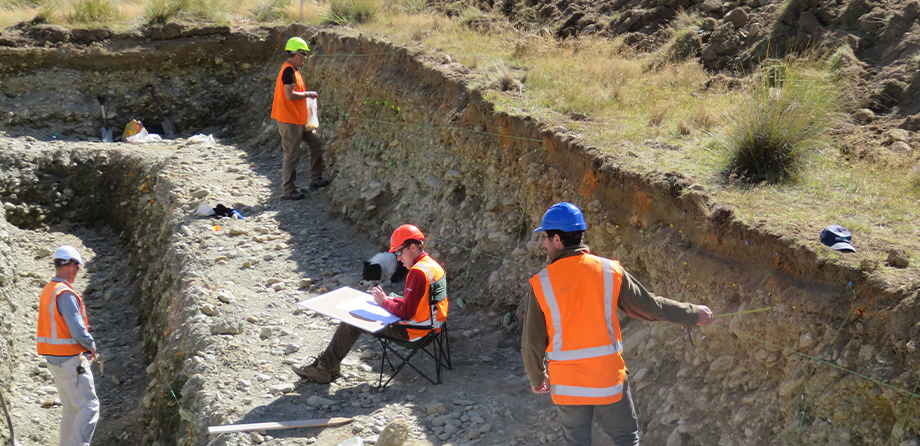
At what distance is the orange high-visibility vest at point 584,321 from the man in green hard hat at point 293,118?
19.7ft

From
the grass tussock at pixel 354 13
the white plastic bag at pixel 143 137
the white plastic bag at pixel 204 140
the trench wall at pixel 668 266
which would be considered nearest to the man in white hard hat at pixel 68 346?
the trench wall at pixel 668 266

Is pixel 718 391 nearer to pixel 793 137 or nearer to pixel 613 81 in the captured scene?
pixel 793 137

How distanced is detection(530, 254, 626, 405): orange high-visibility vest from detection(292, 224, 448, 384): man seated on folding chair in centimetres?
172

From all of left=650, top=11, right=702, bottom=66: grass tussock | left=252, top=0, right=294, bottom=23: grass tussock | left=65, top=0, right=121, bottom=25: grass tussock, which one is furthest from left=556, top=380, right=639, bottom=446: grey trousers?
left=65, top=0, right=121, bottom=25: grass tussock

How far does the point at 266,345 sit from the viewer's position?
5922mm

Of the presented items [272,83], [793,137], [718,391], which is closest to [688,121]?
[793,137]

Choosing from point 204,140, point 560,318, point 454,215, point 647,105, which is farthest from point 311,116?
point 560,318

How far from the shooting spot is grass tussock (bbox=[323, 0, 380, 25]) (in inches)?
443

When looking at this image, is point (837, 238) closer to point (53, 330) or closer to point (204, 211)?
point (53, 330)

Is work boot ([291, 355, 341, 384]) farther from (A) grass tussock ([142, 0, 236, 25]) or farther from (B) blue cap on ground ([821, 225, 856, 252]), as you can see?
(A) grass tussock ([142, 0, 236, 25])

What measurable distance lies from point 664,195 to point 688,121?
1.67 metres

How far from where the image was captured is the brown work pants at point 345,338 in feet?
16.9

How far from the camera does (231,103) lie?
12305 mm

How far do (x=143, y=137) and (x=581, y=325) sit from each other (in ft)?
32.4
